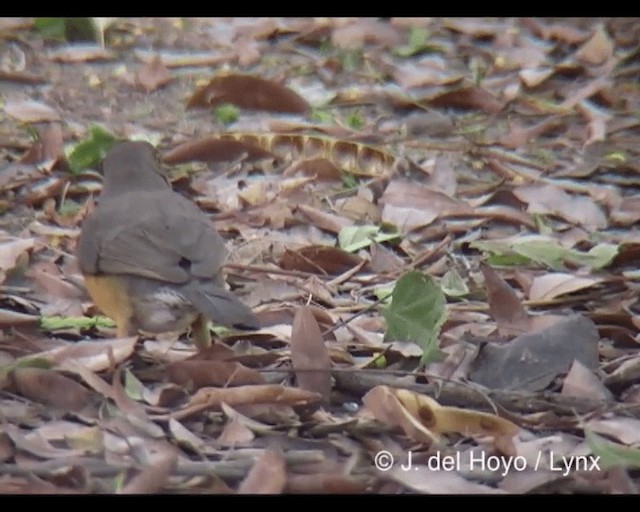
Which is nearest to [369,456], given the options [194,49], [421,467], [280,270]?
[421,467]

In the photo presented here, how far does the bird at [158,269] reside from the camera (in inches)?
207

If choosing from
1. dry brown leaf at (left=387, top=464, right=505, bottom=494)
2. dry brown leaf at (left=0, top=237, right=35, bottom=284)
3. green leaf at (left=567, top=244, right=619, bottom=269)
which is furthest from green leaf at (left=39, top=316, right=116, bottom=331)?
green leaf at (left=567, top=244, right=619, bottom=269)

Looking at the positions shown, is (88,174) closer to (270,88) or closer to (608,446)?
(270,88)

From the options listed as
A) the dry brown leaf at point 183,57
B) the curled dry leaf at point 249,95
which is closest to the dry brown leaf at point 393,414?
the curled dry leaf at point 249,95

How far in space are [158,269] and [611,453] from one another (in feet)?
5.96

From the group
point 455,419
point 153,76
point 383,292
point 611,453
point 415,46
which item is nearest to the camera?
point 611,453

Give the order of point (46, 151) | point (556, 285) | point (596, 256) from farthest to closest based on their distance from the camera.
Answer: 1. point (46, 151)
2. point (596, 256)
3. point (556, 285)

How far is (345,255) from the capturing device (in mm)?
6332

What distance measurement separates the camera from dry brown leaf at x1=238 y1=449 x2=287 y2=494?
4262mm

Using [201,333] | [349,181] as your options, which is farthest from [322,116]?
[201,333]

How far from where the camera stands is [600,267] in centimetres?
617

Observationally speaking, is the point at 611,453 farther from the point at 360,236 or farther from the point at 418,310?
the point at 360,236

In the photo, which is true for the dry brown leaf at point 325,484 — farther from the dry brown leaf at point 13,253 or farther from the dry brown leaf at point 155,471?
the dry brown leaf at point 13,253

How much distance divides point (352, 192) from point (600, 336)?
6.59 ft
